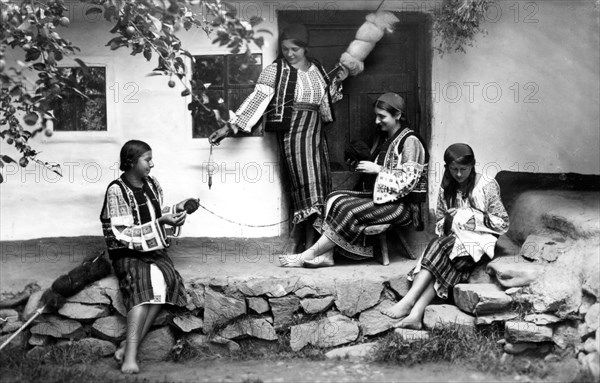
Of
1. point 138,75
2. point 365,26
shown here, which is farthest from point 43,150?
point 365,26

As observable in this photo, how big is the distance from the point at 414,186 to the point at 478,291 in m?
1.05

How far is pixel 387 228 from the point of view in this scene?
19.4ft

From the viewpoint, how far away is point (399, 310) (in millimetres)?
5469

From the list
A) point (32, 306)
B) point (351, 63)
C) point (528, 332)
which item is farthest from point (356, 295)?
point (32, 306)

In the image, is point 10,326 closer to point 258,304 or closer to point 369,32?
point 258,304

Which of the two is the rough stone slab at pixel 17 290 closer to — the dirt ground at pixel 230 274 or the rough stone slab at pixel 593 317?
the dirt ground at pixel 230 274

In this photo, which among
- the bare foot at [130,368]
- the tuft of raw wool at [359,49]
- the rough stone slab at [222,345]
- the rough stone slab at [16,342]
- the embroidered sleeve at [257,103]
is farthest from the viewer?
the tuft of raw wool at [359,49]

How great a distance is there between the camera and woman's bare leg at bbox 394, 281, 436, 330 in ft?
17.6

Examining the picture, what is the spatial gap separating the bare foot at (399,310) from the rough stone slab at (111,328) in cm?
191

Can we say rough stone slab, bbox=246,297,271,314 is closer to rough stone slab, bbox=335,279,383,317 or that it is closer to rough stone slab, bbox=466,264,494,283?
rough stone slab, bbox=335,279,383,317

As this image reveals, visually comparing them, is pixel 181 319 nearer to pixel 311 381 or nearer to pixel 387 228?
pixel 311 381

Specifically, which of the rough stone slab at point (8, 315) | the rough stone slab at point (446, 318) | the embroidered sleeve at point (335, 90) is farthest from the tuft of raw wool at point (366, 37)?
the rough stone slab at point (8, 315)

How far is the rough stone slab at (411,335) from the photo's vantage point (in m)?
5.19

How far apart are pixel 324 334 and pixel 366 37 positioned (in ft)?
7.89
